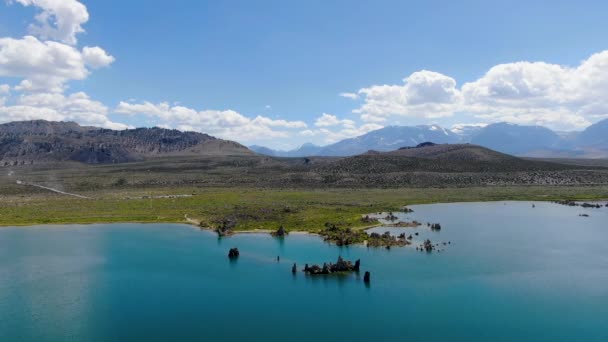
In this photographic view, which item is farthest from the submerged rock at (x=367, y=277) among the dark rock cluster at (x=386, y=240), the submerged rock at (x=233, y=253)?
the submerged rock at (x=233, y=253)


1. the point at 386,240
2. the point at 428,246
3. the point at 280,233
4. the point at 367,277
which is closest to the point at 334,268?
the point at 367,277

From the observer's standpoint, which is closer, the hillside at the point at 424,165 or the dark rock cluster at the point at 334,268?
the dark rock cluster at the point at 334,268

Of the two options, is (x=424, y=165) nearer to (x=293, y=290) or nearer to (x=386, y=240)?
(x=386, y=240)

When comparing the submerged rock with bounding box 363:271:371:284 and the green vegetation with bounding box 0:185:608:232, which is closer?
the submerged rock with bounding box 363:271:371:284

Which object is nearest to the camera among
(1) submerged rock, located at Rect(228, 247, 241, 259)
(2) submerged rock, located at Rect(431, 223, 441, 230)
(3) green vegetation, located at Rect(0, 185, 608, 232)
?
(1) submerged rock, located at Rect(228, 247, 241, 259)

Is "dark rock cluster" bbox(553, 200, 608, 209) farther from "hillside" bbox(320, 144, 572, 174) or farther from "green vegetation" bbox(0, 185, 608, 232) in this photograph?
"hillside" bbox(320, 144, 572, 174)

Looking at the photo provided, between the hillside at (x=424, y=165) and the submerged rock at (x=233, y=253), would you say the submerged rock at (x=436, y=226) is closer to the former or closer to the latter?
the submerged rock at (x=233, y=253)

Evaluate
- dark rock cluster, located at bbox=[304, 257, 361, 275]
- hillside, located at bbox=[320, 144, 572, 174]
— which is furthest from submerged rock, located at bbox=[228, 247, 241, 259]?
hillside, located at bbox=[320, 144, 572, 174]
